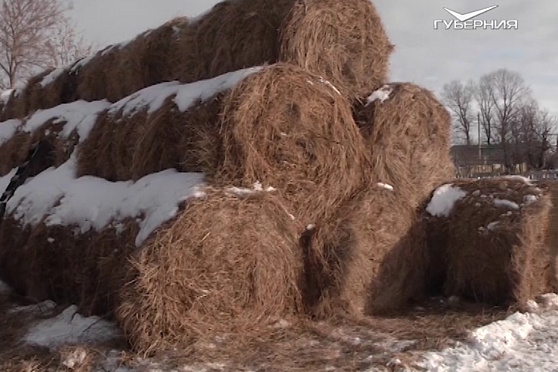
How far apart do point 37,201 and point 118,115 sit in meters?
1.28

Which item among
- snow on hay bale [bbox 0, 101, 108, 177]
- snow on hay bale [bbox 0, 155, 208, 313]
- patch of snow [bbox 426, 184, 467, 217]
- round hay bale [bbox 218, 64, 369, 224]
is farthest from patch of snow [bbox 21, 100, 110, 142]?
patch of snow [bbox 426, 184, 467, 217]

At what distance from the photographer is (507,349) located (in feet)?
16.1

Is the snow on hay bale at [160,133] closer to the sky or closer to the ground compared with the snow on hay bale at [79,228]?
closer to the sky

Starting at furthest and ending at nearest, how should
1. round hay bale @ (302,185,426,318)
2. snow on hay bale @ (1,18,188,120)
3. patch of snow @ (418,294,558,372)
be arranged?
snow on hay bale @ (1,18,188,120)
round hay bale @ (302,185,426,318)
patch of snow @ (418,294,558,372)

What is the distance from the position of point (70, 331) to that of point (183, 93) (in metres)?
2.35

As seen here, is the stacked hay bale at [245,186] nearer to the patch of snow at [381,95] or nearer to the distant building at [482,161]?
the patch of snow at [381,95]

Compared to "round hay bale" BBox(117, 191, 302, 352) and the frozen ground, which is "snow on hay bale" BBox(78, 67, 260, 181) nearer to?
"round hay bale" BBox(117, 191, 302, 352)

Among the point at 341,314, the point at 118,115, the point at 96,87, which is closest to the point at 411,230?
the point at 341,314

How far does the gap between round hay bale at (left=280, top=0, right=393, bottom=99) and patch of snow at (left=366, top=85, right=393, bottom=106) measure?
0.16 metres

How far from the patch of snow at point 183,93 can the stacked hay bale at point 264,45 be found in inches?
23.8

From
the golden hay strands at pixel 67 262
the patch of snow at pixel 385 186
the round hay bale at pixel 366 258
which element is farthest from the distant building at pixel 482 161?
the golden hay strands at pixel 67 262

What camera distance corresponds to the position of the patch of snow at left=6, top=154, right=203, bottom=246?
501cm

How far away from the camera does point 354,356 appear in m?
4.74

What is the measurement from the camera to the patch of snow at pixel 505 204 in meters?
6.47
